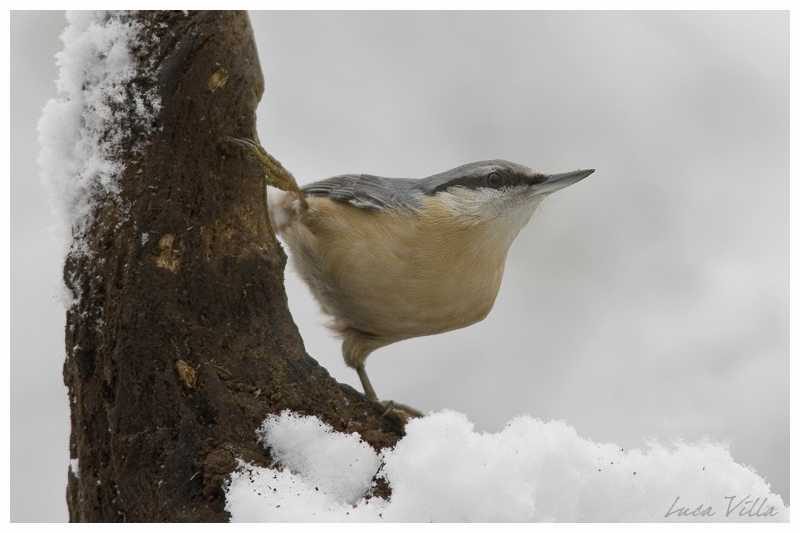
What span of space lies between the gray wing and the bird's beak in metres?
0.45

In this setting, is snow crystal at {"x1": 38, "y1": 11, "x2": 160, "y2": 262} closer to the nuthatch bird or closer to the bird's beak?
the nuthatch bird

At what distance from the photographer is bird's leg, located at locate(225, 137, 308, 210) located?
2.01 meters

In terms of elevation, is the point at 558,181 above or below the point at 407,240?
above

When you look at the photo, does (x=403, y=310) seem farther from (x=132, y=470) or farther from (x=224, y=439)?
(x=132, y=470)

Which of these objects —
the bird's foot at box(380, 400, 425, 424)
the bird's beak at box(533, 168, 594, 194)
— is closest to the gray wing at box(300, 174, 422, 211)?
the bird's beak at box(533, 168, 594, 194)

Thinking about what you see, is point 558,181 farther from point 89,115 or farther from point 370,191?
point 89,115

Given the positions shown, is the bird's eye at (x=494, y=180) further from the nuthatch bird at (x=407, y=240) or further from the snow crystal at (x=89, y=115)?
the snow crystal at (x=89, y=115)

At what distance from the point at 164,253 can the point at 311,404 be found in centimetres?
61

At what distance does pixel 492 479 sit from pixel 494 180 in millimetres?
1265

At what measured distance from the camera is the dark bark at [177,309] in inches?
74.4

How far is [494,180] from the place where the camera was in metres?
2.61

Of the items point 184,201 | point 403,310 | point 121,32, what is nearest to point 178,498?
point 184,201
